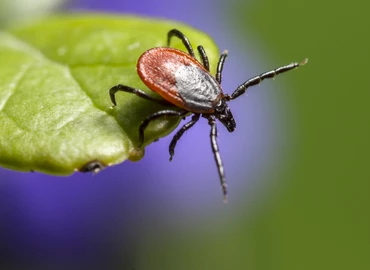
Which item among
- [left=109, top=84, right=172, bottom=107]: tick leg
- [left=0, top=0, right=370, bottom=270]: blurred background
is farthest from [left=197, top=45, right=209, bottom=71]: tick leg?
[left=0, top=0, right=370, bottom=270]: blurred background

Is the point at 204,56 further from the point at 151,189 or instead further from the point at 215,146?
the point at 151,189

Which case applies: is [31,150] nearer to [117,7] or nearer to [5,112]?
[5,112]

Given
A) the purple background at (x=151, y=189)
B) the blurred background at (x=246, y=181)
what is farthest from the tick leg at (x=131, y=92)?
the blurred background at (x=246, y=181)

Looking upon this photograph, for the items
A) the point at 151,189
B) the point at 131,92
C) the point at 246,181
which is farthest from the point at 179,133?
the point at 246,181

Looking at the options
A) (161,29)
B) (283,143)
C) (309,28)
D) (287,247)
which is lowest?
(287,247)

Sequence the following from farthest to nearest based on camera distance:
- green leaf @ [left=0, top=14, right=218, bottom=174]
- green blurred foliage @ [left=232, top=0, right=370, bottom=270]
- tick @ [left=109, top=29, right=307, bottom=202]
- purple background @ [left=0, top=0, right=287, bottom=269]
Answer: green blurred foliage @ [left=232, top=0, right=370, bottom=270], purple background @ [left=0, top=0, right=287, bottom=269], tick @ [left=109, top=29, right=307, bottom=202], green leaf @ [left=0, top=14, right=218, bottom=174]

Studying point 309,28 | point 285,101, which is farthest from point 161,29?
point 309,28

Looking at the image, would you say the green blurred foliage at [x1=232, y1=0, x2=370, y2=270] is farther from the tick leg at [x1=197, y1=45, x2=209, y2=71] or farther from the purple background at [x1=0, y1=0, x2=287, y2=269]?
the tick leg at [x1=197, y1=45, x2=209, y2=71]
